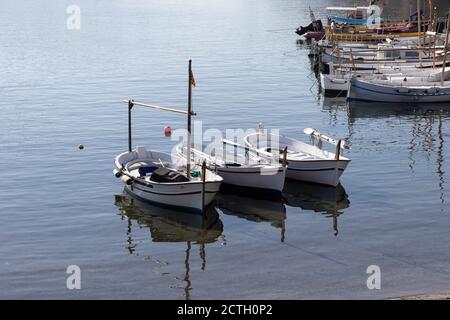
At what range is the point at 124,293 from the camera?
31.8 m

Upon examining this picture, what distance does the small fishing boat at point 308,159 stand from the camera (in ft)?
144

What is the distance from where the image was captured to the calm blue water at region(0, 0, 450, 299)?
33.1 m

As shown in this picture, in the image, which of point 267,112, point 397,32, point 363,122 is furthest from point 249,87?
point 397,32

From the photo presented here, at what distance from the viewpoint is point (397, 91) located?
69.1 m

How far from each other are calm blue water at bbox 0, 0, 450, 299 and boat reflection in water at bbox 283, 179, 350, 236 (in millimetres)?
115

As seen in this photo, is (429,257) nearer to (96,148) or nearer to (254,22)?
(96,148)

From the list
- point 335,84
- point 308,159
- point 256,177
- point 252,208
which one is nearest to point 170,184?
point 252,208

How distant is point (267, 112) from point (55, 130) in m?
17.6

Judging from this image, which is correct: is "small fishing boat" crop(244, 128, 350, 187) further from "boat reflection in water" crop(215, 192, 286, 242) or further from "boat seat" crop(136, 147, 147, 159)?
"boat seat" crop(136, 147, 147, 159)

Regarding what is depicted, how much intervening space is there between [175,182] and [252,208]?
4703 millimetres

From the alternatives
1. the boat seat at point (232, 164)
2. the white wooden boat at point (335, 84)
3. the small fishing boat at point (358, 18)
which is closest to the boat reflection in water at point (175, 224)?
the boat seat at point (232, 164)
